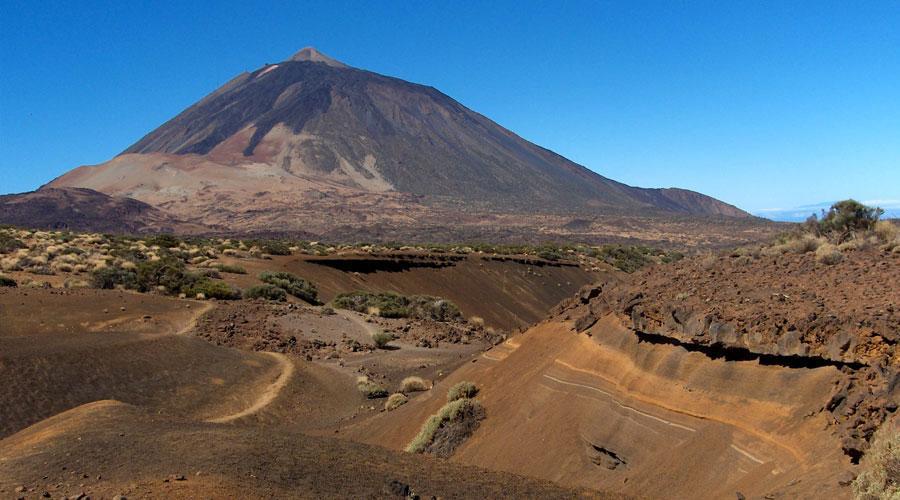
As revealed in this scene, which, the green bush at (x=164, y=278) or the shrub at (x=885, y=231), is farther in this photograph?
the green bush at (x=164, y=278)

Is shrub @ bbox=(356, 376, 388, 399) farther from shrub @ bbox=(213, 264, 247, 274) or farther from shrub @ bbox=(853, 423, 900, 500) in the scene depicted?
shrub @ bbox=(213, 264, 247, 274)

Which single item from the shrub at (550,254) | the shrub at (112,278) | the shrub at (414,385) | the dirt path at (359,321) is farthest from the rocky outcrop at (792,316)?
the shrub at (550,254)

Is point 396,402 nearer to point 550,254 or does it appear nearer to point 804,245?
point 804,245

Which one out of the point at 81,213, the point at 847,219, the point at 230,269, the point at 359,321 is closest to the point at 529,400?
the point at 847,219

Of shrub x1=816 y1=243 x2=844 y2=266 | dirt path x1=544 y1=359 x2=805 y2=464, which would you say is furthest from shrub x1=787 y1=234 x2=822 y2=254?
dirt path x1=544 y1=359 x2=805 y2=464

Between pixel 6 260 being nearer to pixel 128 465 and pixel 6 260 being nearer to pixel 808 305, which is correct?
pixel 128 465

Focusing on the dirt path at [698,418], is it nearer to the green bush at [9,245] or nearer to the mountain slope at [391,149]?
the green bush at [9,245]

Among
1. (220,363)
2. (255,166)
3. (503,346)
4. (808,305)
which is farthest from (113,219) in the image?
(808,305)
